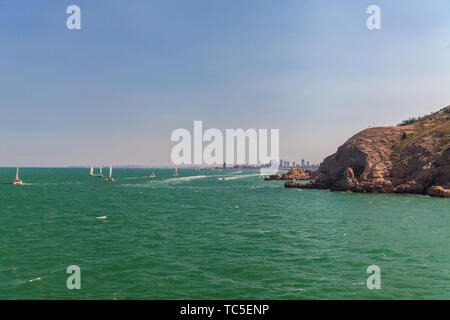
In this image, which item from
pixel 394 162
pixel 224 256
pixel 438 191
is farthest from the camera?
pixel 394 162

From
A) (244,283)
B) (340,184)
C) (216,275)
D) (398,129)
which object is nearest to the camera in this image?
(244,283)

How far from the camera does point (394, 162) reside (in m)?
105

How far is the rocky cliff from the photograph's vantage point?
90.4m

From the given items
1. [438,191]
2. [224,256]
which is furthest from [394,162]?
[224,256]

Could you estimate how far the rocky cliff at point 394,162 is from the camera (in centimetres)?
9044

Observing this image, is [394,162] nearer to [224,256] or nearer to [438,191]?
[438,191]

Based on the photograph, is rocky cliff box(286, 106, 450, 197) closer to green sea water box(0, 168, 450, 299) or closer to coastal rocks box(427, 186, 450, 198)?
coastal rocks box(427, 186, 450, 198)

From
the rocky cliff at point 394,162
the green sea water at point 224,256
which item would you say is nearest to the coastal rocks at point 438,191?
the rocky cliff at point 394,162

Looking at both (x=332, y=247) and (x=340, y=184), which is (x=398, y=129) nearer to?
(x=340, y=184)

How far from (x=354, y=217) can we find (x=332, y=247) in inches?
901

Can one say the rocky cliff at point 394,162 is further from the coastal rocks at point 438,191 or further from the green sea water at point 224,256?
the green sea water at point 224,256

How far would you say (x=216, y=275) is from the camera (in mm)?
24234
